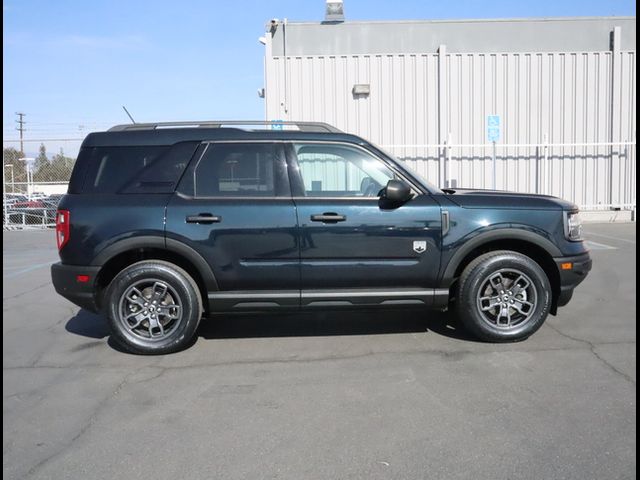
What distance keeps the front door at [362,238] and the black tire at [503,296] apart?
36cm

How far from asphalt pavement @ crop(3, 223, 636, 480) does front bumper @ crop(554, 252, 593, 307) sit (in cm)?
47

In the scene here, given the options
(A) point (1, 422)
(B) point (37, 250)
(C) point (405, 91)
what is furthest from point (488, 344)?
(C) point (405, 91)

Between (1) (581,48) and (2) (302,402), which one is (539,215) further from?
(1) (581,48)

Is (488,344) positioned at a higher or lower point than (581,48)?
lower

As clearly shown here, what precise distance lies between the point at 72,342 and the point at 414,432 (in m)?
3.65

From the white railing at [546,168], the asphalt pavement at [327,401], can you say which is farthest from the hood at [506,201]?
the white railing at [546,168]

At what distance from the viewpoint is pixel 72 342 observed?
5.68 meters

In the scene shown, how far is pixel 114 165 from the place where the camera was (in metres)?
5.18

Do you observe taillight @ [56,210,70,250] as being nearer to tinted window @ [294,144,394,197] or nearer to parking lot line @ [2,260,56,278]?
tinted window @ [294,144,394,197]

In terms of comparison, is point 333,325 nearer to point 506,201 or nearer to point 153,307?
point 153,307

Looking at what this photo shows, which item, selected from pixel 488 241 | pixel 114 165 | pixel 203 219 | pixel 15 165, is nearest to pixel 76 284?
pixel 114 165

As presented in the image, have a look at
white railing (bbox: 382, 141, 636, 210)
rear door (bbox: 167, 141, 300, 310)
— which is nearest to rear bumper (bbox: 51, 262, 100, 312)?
rear door (bbox: 167, 141, 300, 310)

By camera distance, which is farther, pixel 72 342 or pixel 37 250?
pixel 37 250

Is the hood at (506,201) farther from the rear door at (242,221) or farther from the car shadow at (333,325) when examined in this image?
the rear door at (242,221)
